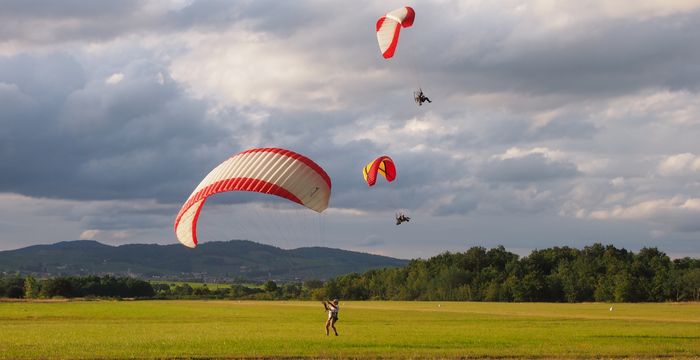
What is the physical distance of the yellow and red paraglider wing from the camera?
32.5 m

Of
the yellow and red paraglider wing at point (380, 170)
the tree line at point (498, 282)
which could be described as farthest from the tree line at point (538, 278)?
the yellow and red paraglider wing at point (380, 170)

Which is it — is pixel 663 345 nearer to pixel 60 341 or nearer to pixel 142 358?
pixel 142 358

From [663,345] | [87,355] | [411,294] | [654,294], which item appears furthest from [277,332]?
[411,294]

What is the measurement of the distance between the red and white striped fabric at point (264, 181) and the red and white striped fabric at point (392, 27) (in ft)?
16.3

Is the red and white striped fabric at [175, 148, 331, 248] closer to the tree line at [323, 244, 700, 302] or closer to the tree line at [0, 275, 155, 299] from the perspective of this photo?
the tree line at [323, 244, 700, 302]

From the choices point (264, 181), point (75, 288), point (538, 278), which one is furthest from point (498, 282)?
point (264, 181)

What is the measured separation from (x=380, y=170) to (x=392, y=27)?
A: 25.6 ft

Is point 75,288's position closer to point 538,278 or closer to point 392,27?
point 538,278

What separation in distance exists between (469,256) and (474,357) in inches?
4806

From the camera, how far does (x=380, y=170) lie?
117 ft

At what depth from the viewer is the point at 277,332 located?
129 feet

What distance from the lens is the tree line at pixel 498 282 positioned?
4345 inches

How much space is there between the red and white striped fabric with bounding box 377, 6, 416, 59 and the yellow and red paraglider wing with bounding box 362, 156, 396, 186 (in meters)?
5.07

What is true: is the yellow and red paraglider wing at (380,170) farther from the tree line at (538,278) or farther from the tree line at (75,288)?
the tree line at (75,288)
